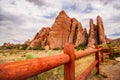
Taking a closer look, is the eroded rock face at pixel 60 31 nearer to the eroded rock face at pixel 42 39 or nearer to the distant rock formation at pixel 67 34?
the distant rock formation at pixel 67 34

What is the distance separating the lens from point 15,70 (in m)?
1.18

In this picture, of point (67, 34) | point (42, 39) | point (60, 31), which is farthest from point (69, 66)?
point (42, 39)

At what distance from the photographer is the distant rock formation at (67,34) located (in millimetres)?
82188

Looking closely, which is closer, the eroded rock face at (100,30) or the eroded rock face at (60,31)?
Result: the eroded rock face at (100,30)

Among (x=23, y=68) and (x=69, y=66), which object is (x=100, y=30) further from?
(x=23, y=68)

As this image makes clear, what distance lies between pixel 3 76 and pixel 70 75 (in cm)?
150

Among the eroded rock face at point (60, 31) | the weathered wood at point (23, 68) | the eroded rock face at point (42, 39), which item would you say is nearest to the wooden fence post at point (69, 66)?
the weathered wood at point (23, 68)

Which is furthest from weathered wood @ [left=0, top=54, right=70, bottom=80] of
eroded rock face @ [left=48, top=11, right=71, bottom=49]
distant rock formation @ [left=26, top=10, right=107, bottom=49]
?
eroded rock face @ [left=48, top=11, right=71, bottom=49]

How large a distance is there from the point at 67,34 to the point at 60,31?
450 centimetres

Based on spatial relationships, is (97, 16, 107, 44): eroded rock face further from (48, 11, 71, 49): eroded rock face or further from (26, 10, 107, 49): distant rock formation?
(48, 11, 71, 49): eroded rock face

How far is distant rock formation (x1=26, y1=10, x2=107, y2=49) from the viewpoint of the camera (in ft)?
270

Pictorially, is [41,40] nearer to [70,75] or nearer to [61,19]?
[61,19]

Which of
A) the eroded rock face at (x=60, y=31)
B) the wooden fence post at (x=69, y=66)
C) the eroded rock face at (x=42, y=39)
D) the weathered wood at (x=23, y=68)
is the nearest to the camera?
the weathered wood at (x=23, y=68)

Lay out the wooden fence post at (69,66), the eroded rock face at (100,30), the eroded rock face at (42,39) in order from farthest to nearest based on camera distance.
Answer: the eroded rock face at (42,39) < the eroded rock face at (100,30) < the wooden fence post at (69,66)
